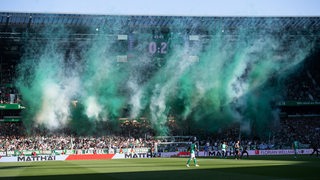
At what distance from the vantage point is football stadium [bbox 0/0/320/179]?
2953 inches

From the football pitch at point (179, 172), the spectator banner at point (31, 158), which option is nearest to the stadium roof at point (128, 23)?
the spectator banner at point (31, 158)

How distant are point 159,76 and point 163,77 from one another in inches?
29.6

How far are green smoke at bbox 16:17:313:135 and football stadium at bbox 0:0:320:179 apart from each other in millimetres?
174

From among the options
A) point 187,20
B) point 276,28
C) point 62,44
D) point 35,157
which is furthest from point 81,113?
point 276,28

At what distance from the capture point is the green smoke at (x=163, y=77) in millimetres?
76875

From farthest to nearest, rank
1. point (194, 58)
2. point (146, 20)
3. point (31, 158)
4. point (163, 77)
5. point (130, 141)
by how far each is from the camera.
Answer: point (194, 58) < point (163, 77) < point (146, 20) < point (130, 141) < point (31, 158)

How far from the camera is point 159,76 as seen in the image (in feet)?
270

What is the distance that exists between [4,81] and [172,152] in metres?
35.8

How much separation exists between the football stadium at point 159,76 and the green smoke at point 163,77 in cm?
17

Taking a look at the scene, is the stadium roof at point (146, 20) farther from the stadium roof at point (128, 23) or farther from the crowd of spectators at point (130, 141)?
the crowd of spectators at point (130, 141)

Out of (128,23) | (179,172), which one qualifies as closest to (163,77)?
(128,23)

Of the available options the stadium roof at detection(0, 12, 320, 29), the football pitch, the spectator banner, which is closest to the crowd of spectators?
the spectator banner

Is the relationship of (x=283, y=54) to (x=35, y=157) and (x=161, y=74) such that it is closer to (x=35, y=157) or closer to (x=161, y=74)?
(x=161, y=74)

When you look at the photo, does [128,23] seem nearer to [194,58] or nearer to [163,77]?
[163,77]
